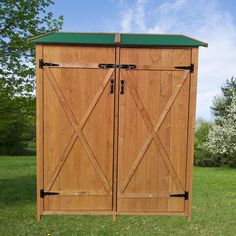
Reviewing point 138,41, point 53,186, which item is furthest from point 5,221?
point 138,41

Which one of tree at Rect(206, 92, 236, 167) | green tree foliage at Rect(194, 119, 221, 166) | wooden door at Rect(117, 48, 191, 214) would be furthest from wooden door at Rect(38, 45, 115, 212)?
green tree foliage at Rect(194, 119, 221, 166)

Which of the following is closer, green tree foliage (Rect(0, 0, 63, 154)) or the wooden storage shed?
the wooden storage shed

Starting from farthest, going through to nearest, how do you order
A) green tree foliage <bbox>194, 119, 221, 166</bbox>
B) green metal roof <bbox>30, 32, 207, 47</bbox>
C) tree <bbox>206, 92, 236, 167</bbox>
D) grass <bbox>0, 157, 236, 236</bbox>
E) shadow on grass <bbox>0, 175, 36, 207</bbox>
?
green tree foliage <bbox>194, 119, 221, 166</bbox>
tree <bbox>206, 92, 236, 167</bbox>
shadow on grass <bbox>0, 175, 36, 207</bbox>
grass <bbox>0, 157, 236, 236</bbox>
green metal roof <bbox>30, 32, 207, 47</bbox>

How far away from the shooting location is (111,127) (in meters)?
5.56

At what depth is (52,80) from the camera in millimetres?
5504

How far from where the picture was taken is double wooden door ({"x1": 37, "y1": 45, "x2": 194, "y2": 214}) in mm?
5496

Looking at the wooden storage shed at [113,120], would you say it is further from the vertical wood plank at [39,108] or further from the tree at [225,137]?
the tree at [225,137]

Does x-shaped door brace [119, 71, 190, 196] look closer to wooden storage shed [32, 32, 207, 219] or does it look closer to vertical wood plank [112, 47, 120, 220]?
wooden storage shed [32, 32, 207, 219]

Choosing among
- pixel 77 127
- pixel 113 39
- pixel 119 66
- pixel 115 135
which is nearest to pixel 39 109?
pixel 77 127

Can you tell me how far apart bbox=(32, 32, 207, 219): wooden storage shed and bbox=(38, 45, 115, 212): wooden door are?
0.02 metres

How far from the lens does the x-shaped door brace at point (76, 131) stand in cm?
549

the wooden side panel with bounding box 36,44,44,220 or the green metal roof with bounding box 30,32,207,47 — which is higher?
the green metal roof with bounding box 30,32,207,47

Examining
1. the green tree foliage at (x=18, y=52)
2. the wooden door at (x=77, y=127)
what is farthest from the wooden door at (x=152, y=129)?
the green tree foliage at (x=18, y=52)

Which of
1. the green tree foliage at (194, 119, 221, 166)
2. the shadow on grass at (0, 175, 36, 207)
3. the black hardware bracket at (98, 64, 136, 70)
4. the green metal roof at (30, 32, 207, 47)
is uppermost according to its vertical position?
the green metal roof at (30, 32, 207, 47)
